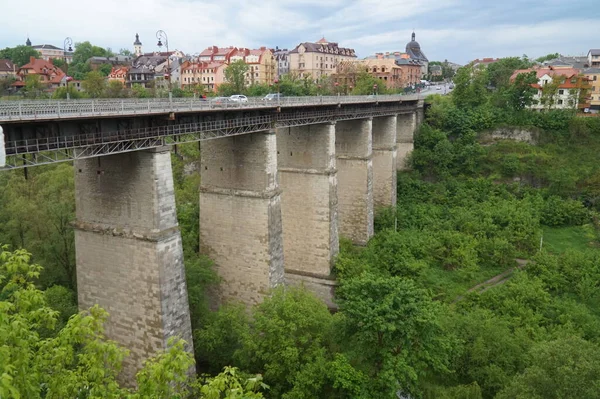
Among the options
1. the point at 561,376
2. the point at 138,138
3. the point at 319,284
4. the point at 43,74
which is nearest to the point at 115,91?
the point at 43,74

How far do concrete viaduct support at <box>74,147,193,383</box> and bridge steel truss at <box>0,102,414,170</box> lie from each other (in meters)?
0.88

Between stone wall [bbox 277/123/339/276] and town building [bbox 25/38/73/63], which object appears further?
town building [bbox 25/38/73/63]

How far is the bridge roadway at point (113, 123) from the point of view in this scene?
1583 cm

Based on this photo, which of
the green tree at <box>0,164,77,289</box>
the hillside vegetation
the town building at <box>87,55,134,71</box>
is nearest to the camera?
the hillside vegetation

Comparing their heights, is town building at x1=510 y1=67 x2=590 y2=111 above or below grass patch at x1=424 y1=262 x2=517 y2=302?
above

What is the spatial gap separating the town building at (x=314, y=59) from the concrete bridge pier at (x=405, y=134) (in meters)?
59.1

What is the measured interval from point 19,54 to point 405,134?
311 feet

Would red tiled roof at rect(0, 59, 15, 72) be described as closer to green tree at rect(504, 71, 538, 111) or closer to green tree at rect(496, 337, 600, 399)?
green tree at rect(504, 71, 538, 111)

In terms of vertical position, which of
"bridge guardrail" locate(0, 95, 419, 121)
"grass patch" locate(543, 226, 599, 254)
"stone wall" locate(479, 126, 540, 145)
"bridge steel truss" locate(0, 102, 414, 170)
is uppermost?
"bridge guardrail" locate(0, 95, 419, 121)

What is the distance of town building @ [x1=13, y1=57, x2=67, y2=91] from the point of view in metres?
80.1

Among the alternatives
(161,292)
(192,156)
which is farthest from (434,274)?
(192,156)

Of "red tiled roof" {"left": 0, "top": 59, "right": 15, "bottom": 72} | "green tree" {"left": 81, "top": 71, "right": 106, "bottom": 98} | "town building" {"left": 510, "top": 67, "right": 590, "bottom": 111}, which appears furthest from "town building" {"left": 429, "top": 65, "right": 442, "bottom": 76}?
"red tiled roof" {"left": 0, "top": 59, "right": 15, "bottom": 72}

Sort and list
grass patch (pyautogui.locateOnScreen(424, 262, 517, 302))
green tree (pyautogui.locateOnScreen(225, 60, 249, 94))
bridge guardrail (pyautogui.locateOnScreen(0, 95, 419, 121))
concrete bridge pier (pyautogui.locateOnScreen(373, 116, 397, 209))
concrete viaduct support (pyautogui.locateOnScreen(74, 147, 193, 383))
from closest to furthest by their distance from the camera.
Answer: bridge guardrail (pyautogui.locateOnScreen(0, 95, 419, 121)), concrete viaduct support (pyautogui.locateOnScreen(74, 147, 193, 383)), grass patch (pyautogui.locateOnScreen(424, 262, 517, 302)), concrete bridge pier (pyautogui.locateOnScreen(373, 116, 397, 209)), green tree (pyautogui.locateOnScreen(225, 60, 249, 94))

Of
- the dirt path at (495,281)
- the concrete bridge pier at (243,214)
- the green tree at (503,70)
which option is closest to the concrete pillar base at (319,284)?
the concrete bridge pier at (243,214)
